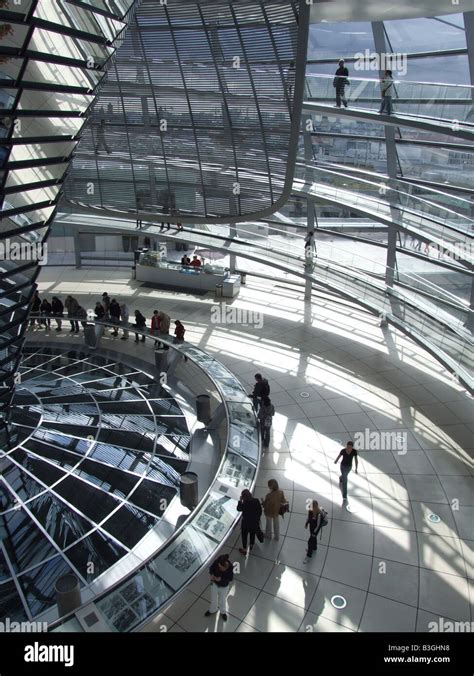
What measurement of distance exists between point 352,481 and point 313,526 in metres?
3.12

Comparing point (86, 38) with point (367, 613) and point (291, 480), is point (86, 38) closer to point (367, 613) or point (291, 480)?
point (291, 480)

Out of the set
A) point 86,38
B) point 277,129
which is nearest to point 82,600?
point 86,38

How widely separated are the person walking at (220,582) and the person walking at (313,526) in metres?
2.05

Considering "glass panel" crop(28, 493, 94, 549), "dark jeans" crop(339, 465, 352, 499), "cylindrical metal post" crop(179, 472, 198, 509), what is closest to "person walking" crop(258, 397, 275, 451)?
"dark jeans" crop(339, 465, 352, 499)

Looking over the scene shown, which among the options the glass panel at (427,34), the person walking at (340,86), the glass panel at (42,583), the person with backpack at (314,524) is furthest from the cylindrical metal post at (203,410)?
the glass panel at (427,34)

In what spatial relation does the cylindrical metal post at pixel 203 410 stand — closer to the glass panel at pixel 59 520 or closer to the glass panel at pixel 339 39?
the glass panel at pixel 59 520

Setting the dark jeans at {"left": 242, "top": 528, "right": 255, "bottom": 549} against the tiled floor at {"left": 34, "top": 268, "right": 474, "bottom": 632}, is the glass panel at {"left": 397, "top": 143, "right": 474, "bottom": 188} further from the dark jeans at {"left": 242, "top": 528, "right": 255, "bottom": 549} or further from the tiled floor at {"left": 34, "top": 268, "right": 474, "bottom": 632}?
the dark jeans at {"left": 242, "top": 528, "right": 255, "bottom": 549}

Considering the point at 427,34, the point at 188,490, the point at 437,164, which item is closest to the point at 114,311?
the point at 188,490

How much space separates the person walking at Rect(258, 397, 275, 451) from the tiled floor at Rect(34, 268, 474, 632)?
34 cm

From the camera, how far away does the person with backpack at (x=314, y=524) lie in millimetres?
10867

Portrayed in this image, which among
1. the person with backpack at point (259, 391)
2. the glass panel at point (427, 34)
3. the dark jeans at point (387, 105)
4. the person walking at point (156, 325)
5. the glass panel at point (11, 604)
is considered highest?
the glass panel at point (427, 34)

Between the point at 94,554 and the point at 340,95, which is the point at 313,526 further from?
the point at 340,95
